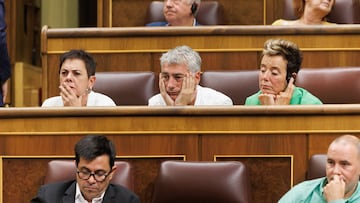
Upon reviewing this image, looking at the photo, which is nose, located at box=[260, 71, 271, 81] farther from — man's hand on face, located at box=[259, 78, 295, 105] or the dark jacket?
the dark jacket

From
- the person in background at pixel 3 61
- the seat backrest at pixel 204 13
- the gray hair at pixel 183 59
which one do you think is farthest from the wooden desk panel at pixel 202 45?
the seat backrest at pixel 204 13

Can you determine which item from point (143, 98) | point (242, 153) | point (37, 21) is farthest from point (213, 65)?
point (37, 21)

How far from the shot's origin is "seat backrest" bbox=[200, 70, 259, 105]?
1.79 metres

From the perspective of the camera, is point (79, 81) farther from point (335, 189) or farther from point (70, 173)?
point (335, 189)

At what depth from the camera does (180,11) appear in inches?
80.3

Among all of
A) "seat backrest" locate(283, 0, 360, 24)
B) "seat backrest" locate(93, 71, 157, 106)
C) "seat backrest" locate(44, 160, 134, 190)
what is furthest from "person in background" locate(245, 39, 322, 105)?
"seat backrest" locate(283, 0, 360, 24)

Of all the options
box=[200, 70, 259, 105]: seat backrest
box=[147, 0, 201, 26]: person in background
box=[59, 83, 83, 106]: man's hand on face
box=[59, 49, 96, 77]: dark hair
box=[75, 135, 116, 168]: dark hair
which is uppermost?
box=[147, 0, 201, 26]: person in background

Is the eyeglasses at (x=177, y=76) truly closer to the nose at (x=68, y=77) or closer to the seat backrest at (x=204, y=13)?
the nose at (x=68, y=77)

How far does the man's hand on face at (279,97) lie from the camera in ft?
5.35

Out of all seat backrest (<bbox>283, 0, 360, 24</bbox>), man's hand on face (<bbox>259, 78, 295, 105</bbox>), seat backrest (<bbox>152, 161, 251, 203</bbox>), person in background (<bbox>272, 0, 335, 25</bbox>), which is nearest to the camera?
seat backrest (<bbox>152, 161, 251, 203</bbox>)

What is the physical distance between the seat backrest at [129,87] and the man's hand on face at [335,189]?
57cm

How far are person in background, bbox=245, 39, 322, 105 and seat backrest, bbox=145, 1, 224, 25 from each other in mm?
525

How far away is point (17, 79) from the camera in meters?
2.73

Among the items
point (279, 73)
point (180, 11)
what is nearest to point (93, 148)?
point (279, 73)
